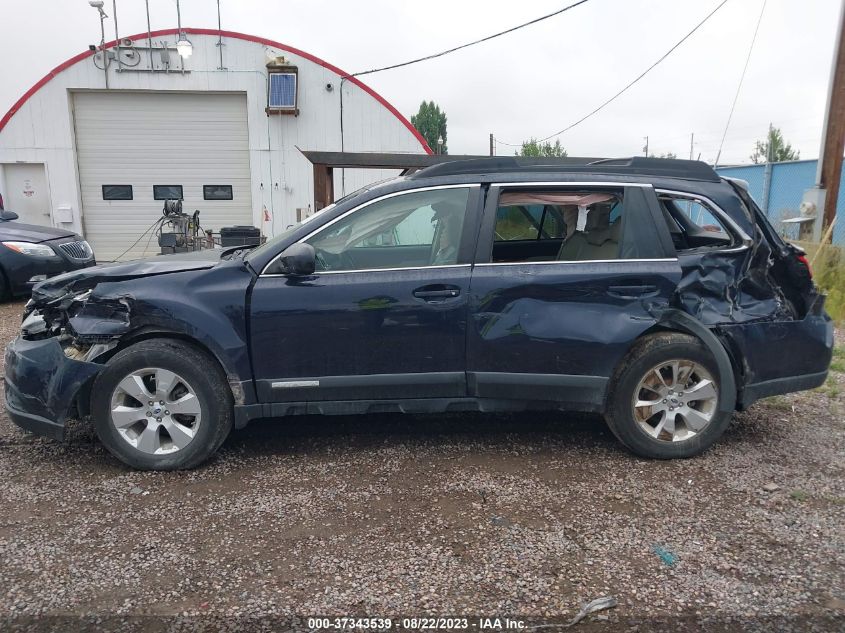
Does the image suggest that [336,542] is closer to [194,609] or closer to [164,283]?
[194,609]

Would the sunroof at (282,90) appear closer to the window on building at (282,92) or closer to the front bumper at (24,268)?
the window on building at (282,92)

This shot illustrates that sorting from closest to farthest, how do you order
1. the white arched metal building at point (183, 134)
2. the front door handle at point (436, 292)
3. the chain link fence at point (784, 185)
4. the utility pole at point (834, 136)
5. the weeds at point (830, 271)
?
the front door handle at point (436, 292), the weeds at point (830, 271), the utility pole at point (834, 136), the white arched metal building at point (183, 134), the chain link fence at point (784, 185)

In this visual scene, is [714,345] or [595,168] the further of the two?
[595,168]

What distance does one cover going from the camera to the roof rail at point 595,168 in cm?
403

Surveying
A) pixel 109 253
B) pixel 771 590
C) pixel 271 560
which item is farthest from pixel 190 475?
pixel 109 253

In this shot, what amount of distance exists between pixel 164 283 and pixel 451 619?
248cm

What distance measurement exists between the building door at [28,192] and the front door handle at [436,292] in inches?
582

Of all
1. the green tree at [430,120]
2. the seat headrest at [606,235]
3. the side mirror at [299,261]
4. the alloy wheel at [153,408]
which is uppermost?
the green tree at [430,120]

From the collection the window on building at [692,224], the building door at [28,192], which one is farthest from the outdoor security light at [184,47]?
the window on building at [692,224]

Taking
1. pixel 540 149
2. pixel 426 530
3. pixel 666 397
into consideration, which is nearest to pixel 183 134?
pixel 666 397

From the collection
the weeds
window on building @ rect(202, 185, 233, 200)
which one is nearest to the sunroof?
window on building @ rect(202, 185, 233, 200)

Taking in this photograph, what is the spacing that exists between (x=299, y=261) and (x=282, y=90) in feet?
40.5

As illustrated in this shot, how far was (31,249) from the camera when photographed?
9367mm

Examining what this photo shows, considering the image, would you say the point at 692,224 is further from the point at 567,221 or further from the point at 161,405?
the point at 161,405
